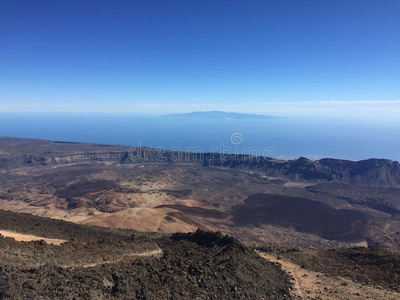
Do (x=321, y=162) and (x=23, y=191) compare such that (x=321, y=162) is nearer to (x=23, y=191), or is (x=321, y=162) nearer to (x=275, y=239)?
(x=275, y=239)

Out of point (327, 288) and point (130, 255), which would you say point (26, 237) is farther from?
point (327, 288)

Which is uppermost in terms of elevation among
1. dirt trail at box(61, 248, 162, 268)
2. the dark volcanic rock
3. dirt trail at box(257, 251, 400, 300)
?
dirt trail at box(61, 248, 162, 268)

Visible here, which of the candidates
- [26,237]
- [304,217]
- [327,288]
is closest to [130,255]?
[26,237]

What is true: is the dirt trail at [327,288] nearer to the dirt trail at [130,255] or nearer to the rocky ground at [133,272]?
the rocky ground at [133,272]

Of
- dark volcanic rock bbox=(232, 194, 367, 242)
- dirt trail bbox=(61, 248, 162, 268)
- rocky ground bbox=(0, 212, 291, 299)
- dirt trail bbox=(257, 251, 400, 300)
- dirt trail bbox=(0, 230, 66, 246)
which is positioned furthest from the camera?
dark volcanic rock bbox=(232, 194, 367, 242)

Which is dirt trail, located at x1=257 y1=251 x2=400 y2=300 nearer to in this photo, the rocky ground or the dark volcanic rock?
the rocky ground

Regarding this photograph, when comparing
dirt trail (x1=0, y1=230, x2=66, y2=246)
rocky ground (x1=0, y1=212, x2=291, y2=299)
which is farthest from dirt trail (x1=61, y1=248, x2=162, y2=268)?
dirt trail (x1=0, y1=230, x2=66, y2=246)

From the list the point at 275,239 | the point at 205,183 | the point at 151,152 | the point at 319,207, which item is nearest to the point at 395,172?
the point at 319,207

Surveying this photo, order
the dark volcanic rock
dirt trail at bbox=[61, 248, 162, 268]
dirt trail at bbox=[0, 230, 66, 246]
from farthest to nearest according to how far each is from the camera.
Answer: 1. the dark volcanic rock
2. dirt trail at bbox=[0, 230, 66, 246]
3. dirt trail at bbox=[61, 248, 162, 268]

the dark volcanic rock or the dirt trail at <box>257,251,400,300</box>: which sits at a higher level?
the dirt trail at <box>257,251,400,300</box>
